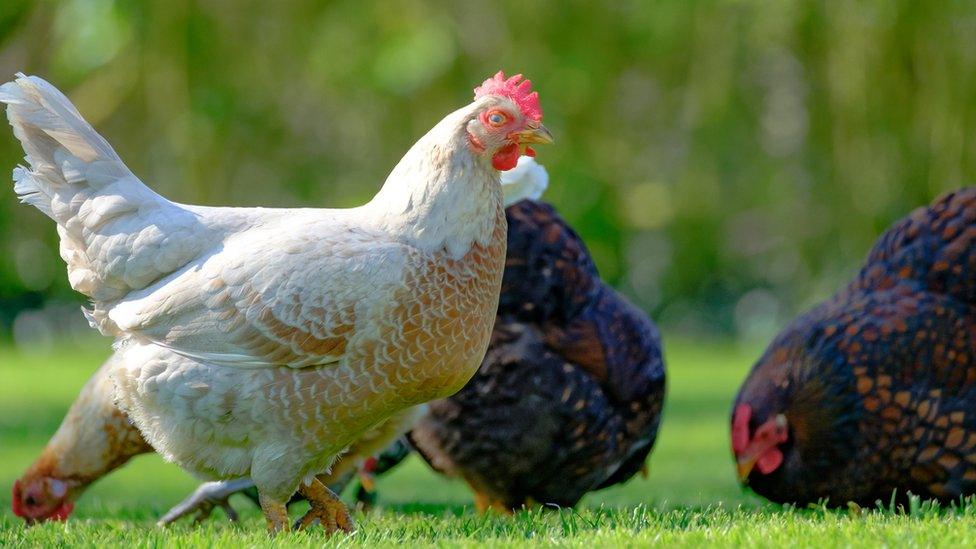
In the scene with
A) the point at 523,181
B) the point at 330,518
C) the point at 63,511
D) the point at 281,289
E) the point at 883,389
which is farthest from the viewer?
the point at 523,181

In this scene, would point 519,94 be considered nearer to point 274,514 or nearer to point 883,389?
point 274,514

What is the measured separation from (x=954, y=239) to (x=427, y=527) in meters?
2.17

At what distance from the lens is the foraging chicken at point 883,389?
4.06 meters

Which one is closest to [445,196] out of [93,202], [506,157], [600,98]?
[506,157]

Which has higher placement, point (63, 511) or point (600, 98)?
point (600, 98)

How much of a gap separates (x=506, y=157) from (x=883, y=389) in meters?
1.56

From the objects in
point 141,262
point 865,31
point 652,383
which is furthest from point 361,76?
point 141,262

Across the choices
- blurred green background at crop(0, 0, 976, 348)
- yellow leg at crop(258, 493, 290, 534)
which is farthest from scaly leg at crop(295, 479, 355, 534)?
blurred green background at crop(0, 0, 976, 348)

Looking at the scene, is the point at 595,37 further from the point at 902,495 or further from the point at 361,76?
the point at 902,495

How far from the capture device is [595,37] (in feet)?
33.8

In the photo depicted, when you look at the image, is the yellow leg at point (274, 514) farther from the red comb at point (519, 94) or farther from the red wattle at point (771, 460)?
the red wattle at point (771, 460)

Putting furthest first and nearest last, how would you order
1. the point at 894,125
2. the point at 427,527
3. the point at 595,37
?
the point at 595,37
the point at 894,125
the point at 427,527

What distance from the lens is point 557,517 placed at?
3951mm

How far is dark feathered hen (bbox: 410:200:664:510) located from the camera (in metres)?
4.40
